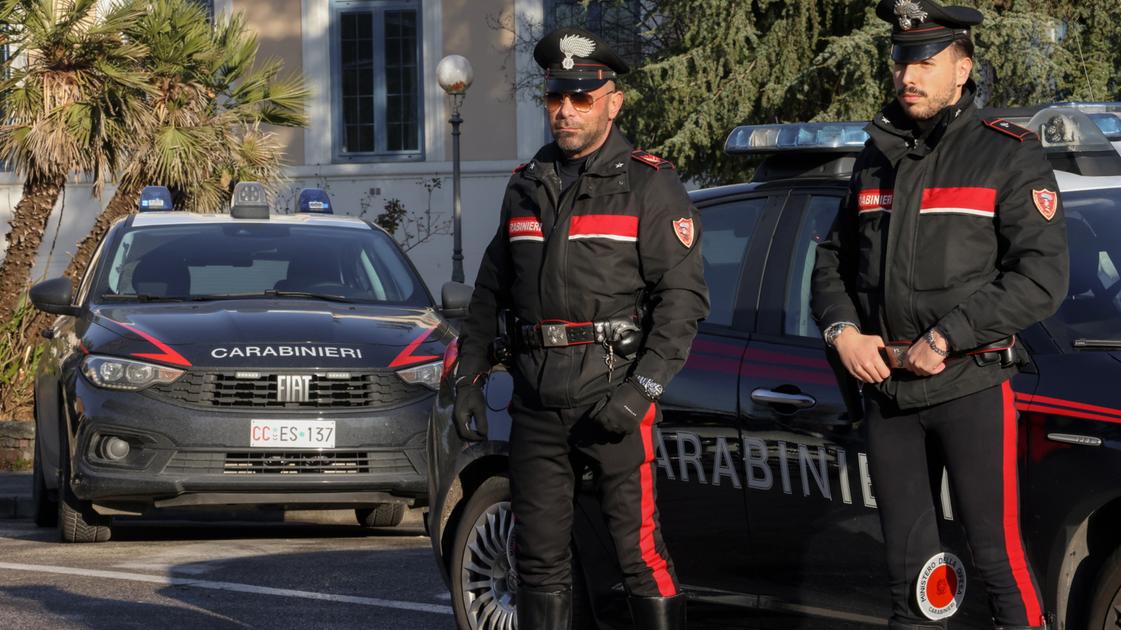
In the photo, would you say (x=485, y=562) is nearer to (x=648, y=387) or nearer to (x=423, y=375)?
(x=648, y=387)

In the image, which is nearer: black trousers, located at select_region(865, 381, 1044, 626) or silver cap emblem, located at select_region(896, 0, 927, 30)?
black trousers, located at select_region(865, 381, 1044, 626)

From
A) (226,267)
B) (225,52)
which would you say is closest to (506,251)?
(226,267)

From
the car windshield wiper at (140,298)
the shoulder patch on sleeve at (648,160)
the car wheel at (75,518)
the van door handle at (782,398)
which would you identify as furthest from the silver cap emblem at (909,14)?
the car windshield wiper at (140,298)

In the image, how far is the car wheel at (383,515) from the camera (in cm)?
957

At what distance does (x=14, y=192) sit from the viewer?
24.8 meters

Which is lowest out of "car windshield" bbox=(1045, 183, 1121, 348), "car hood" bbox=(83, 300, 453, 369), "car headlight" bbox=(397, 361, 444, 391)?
"car headlight" bbox=(397, 361, 444, 391)

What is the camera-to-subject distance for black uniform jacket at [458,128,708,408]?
4555mm

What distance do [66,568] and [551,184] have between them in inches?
166

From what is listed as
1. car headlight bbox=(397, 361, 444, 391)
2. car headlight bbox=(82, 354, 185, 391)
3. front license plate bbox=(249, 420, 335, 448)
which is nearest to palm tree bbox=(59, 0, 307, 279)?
car headlight bbox=(82, 354, 185, 391)

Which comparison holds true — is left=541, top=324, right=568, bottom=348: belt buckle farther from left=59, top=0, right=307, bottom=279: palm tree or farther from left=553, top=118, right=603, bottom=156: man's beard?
left=59, top=0, right=307, bottom=279: palm tree

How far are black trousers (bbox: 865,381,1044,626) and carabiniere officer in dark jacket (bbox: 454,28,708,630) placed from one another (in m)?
0.60

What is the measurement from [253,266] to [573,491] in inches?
203

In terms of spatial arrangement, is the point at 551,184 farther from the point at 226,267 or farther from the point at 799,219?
the point at 226,267

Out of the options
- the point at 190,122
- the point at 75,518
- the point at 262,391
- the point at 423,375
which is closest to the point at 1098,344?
the point at 423,375
